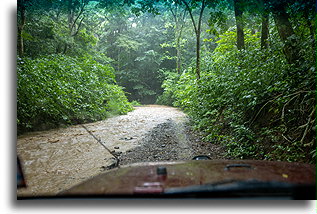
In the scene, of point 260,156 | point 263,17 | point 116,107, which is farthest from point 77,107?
point 263,17

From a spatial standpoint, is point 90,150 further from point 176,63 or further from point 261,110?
point 176,63

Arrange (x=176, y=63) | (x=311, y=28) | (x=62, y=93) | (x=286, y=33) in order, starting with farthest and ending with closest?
(x=176, y=63)
(x=62, y=93)
(x=286, y=33)
(x=311, y=28)

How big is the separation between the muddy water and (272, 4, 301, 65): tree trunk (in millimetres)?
2065

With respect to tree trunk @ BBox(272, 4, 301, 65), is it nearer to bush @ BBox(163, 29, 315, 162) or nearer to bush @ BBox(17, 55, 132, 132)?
bush @ BBox(163, 29, 315, 162)

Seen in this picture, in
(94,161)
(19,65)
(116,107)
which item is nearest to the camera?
(94,161)

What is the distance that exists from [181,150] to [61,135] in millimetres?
1653

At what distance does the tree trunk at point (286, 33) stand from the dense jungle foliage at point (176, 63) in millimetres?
11

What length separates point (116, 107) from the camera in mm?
3826

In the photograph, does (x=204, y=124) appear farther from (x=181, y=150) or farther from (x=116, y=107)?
(x=116, y=107)

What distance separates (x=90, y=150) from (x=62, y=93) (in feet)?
3.36

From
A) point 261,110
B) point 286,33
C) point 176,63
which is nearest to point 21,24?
point 176,63

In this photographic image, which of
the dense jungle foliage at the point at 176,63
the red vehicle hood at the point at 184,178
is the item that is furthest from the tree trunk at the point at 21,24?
the red vehicle hood at the point at 184,178

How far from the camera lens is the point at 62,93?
2.57 m

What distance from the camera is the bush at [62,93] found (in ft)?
6.51
